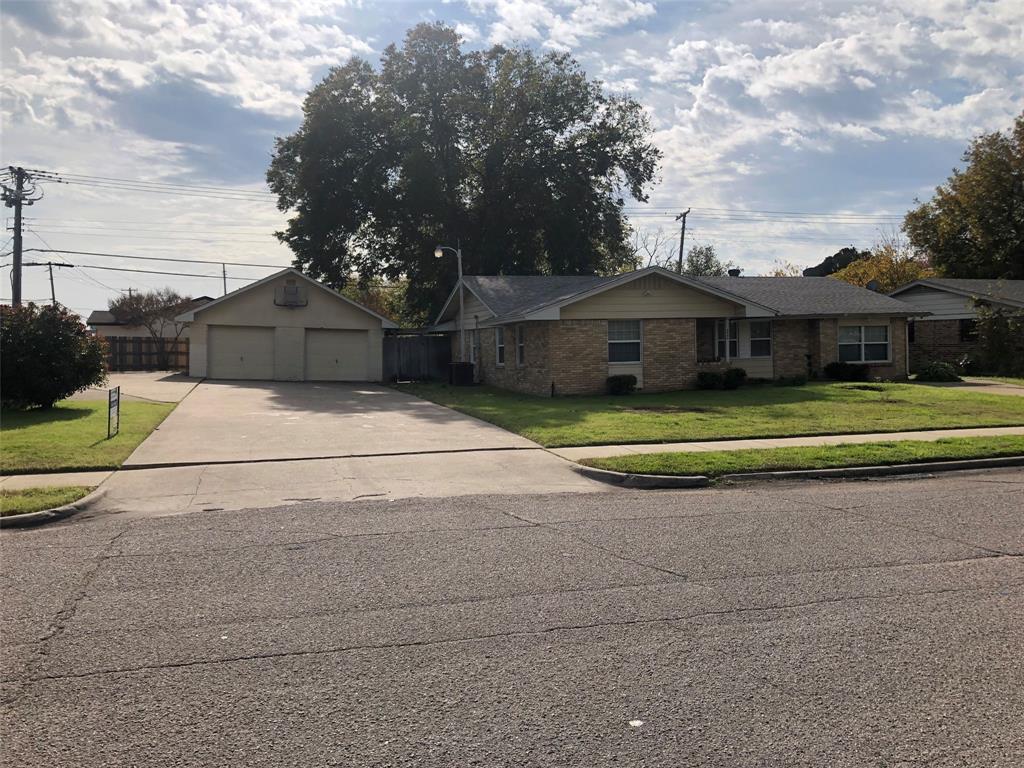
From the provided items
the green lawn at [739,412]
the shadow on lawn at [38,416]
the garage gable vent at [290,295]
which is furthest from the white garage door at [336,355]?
the shadow on lawn at [38,416]

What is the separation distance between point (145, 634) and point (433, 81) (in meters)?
39.5

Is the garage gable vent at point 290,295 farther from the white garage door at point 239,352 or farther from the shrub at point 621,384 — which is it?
the shrub at point 621,384

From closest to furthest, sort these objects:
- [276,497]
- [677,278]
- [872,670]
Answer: [872,670] → [276,497] → [677,278]

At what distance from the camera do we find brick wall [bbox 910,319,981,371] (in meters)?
34.0

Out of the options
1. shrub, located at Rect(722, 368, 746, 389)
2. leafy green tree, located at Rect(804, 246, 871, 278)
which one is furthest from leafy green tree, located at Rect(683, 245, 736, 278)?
shrub, located at Rect(722, 368, 746, 389)

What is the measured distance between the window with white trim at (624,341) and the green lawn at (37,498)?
1677 centimetres

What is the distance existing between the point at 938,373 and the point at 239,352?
27.2 m

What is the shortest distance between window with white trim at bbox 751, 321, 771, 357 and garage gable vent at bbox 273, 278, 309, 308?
18786 millimetres

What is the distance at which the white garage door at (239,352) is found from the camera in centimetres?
3475

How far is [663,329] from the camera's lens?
25125 millimetres

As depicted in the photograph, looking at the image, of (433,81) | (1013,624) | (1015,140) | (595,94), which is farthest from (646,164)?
(1013,624)

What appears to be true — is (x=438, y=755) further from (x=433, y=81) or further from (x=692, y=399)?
(x=433, y=81)

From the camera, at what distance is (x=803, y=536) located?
25.3 feet

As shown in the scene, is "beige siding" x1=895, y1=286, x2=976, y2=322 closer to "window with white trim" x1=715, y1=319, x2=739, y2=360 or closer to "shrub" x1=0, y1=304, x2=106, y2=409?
"window with white trim" x1=715, y1=319, x2=739, y2=360
